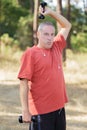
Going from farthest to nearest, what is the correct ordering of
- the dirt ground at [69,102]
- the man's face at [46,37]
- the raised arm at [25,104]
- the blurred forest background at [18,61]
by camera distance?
the blurred forest background at [18,61] → the dirt ground at [69,102] → the man's face at [46,37] → the raised arm at [25,104]

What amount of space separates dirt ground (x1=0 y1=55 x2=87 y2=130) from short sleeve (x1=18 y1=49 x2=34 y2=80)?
3.02m

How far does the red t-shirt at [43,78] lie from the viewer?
344cm

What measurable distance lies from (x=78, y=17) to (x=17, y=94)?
1894 cm

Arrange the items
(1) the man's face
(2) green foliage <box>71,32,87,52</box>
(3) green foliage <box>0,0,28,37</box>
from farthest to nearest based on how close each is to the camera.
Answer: (2) green foliage <box>71,32,87,52</box> → (3) green foliage <box>0,0,28,37</box> → (1) the man's face

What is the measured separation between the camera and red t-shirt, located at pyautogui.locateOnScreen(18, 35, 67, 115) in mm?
3439

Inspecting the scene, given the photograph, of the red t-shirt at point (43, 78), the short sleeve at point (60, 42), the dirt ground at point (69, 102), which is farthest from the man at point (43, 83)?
the dirt ground at point (69, 102)

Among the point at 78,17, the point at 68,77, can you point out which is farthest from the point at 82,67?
the point at 78,17

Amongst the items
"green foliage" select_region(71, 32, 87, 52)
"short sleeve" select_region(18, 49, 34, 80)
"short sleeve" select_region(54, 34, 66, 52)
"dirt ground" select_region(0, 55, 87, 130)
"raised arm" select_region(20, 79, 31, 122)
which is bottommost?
"dirt ground" select_region(0, 55, 87, 130)

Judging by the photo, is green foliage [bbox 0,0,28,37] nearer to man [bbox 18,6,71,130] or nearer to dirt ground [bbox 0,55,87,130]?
dirt ground [bbox 0,55,87,130]

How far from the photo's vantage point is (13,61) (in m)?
15.9

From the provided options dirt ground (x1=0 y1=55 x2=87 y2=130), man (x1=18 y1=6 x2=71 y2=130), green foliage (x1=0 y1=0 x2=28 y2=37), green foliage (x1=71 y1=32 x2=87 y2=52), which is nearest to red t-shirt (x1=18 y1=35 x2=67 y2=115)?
man (x1=18 y1=6 x2=71 y2=130)

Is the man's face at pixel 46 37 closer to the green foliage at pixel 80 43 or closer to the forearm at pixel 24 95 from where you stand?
the forearm at pixel 24 95

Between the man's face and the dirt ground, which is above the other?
the man's face

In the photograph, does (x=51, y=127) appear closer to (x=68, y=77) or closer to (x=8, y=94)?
(x=8, y=94)
